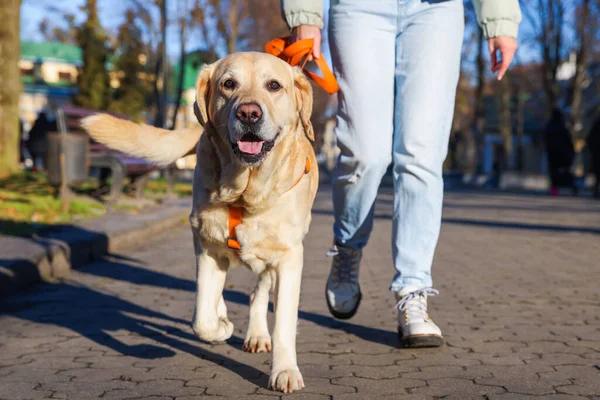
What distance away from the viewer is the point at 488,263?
7.46 m

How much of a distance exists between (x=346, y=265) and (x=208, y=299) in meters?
1.17

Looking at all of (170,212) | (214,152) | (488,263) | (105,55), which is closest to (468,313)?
(214,152)

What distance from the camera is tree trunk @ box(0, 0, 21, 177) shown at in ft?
51.8

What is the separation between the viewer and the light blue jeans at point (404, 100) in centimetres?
401

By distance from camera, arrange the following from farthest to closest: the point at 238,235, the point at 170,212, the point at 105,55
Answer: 1. the point at 105,55
2. the point at 170,212
3. the point at 238,235

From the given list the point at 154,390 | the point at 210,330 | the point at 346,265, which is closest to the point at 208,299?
the point at 210,330

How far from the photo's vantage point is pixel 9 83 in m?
16.0

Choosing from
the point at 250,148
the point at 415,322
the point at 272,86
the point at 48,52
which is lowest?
the point at 415,322

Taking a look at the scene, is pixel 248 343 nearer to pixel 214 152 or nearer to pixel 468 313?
pixel 214 152

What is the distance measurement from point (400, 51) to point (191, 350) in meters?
1.87

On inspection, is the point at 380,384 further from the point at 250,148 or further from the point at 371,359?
the point at 250,148

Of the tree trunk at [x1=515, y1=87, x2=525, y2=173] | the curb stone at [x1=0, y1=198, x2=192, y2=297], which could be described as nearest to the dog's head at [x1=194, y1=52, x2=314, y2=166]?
the curb stone at [x1=0, y1=198, x2=192, y2=297]

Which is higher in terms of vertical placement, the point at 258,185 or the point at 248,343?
the point at 258,185

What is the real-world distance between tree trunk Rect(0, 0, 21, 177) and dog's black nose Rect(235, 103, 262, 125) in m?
13.6
